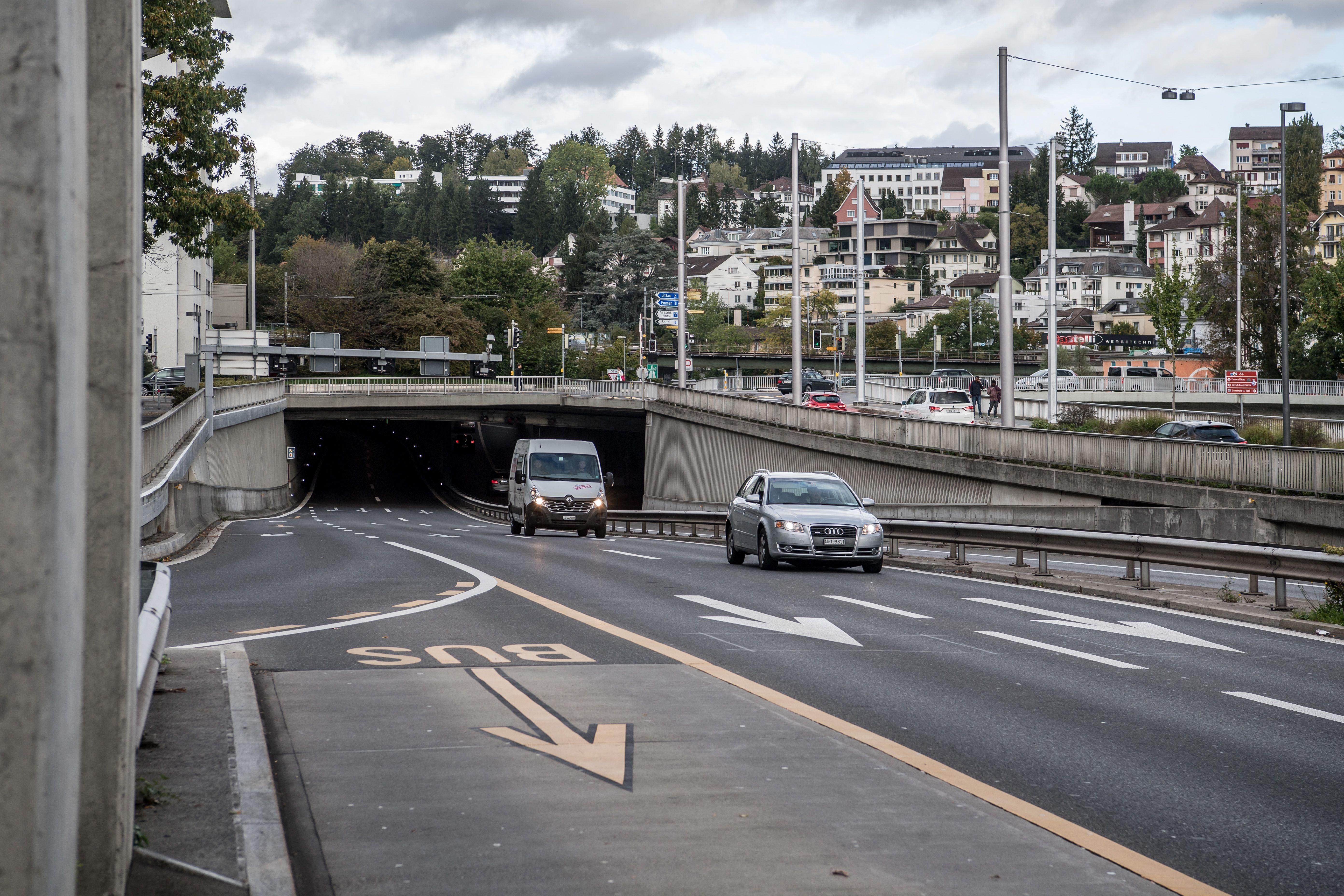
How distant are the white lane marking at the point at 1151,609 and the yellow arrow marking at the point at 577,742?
8.10 meters

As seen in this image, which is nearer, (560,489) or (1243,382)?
(560,489)

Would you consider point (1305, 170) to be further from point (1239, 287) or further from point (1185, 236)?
point (1185, 236)

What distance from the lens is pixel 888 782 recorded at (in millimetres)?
6809

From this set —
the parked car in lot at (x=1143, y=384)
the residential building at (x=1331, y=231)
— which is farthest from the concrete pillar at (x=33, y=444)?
the residential building at (x=1331, y=231)

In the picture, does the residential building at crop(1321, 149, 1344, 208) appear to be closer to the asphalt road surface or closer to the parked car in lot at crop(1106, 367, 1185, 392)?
the parked car in lot at crop(1106, 367, 1185, 392)

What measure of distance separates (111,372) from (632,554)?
2216 cm

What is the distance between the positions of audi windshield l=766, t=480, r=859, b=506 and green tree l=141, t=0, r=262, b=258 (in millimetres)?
14452

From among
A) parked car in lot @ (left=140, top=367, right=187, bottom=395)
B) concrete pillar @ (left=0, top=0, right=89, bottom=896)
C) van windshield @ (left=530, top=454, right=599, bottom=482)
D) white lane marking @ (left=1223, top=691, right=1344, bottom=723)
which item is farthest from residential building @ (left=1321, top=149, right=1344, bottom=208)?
concrete pillar @ (left=0, top=0, right=89, bottom=896)

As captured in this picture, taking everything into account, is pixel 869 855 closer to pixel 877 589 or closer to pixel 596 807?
pixel 596 807

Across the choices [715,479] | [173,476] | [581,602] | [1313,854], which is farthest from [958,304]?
[1313,854]

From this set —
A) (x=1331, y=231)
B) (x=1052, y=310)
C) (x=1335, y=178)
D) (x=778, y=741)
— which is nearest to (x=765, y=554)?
(x=778, y=741)

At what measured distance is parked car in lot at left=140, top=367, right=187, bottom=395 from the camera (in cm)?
6209

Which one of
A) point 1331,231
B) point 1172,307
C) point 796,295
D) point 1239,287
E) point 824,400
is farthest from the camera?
point 1331,231

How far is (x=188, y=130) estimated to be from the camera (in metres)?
29.2
